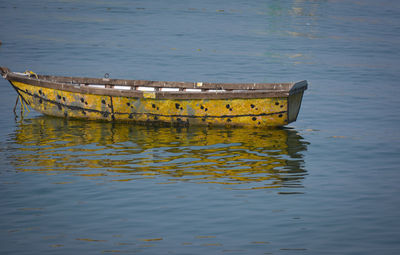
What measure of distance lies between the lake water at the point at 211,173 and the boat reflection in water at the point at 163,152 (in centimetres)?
4

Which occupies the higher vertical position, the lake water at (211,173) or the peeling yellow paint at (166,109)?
the peeling yellow paint at (166,109)

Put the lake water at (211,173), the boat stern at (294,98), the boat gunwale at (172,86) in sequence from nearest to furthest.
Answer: the lake water at (211,173), the boat stern at (294,98), the boat gunwale at (172,86)

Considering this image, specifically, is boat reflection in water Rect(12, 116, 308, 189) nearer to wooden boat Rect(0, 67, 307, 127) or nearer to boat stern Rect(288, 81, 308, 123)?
wooden boat Rect(0, 67, 307, 127)

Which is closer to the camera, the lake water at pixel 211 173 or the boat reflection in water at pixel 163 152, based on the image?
the lake water at pixel 211 173

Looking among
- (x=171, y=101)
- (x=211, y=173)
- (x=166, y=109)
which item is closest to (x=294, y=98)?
(x=171, y=101)

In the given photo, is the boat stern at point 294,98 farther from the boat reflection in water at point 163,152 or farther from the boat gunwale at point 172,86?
the boat reflection in water at point 163,152

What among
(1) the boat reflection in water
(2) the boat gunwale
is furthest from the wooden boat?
(1) the boat reflection in water

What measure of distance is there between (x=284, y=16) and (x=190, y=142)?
122 feet

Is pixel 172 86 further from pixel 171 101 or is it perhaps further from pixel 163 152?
pixel 163 152

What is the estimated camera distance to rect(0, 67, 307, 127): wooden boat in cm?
1686

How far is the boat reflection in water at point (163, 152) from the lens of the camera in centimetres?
1362

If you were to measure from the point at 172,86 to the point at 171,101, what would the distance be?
1.62 metres

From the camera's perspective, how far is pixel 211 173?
1373cm

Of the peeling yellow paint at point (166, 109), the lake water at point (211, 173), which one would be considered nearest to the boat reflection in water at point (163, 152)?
the lake water at point (211, 173)
